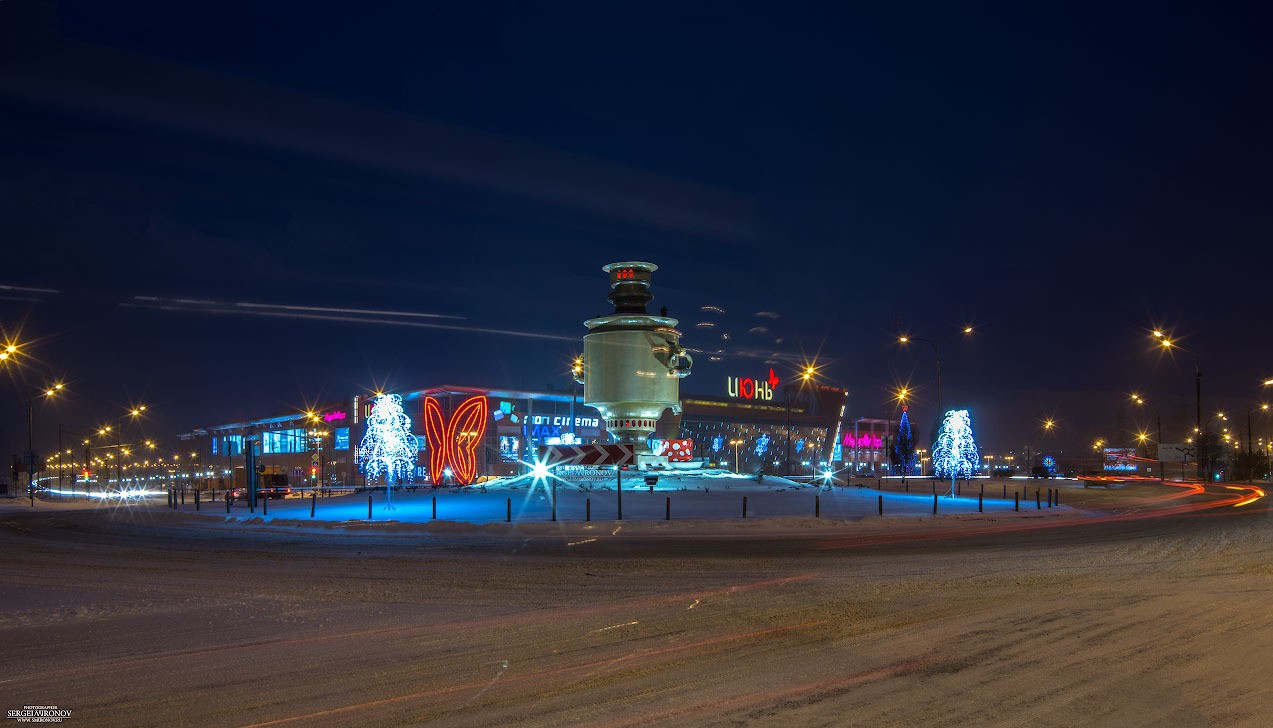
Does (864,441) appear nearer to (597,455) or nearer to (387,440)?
(387,440)

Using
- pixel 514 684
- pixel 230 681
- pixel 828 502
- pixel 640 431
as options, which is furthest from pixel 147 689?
pixel 640 431

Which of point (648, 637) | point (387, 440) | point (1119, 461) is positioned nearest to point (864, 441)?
point (1119, 461)

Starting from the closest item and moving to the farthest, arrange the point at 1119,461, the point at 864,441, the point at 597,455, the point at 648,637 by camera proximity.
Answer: the point at 648,637 → the point at 597,455 → the point at 1119,461 → the point at 864,441

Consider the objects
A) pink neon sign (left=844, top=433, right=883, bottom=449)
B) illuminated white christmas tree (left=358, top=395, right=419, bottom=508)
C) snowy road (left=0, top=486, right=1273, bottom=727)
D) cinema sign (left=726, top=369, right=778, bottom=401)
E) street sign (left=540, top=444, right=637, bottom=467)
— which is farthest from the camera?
pink neon sign (left=844, top=433, right=883, bottom=449)

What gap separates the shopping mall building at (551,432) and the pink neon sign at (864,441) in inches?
13.7

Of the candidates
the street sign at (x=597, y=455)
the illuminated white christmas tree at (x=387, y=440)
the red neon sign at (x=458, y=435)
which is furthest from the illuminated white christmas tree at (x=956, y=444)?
the street sign at (x=597, y=455)

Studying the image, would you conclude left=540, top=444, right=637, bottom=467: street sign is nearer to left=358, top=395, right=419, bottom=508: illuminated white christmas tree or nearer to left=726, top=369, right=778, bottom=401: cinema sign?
left=358, top=395, right=419, bottom=508: illuminated white christmas tree

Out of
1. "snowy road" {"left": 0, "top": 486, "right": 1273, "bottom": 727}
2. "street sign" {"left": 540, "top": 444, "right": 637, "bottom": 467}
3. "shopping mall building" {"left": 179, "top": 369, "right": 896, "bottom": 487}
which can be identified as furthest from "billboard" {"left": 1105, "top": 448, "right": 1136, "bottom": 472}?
"snowy road" {"left": 0, "top": 486, "right": 1273, "bottom": 727}

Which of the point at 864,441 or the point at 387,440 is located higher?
the point at 387,440

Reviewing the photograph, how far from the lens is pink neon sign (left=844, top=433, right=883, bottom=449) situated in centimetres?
15956

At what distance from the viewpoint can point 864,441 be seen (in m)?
160

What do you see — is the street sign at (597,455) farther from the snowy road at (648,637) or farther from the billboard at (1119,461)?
the billboard at (1119,461)

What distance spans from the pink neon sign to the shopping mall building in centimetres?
35

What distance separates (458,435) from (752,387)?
159 feet
